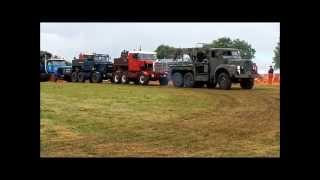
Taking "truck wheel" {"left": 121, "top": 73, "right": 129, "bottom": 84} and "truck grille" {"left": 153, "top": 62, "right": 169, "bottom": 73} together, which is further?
"truck wheel" {"left": 121, "top": 73, "right": 129, "bottom": 84}

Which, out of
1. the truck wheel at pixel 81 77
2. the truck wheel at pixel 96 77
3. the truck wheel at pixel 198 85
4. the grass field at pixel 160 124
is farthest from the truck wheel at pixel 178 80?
the truck wheel at pixel 81 77

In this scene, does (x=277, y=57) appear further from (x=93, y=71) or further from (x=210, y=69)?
(x=93, y=71)

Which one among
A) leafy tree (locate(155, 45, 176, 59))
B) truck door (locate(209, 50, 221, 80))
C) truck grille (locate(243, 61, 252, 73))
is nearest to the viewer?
leafy tree (locate(155, 45, 176, 59))

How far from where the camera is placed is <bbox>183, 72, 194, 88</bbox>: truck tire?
8.66 m

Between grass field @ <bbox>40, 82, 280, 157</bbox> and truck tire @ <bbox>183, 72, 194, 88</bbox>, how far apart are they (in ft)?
2.86

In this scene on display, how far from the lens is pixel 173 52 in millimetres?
7812

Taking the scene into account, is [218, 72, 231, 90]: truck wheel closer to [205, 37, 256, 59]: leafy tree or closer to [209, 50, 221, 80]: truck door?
[209, 50, 221, 80]: truck door

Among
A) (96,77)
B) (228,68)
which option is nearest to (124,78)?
(96,77)

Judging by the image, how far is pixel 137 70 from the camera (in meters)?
10.8

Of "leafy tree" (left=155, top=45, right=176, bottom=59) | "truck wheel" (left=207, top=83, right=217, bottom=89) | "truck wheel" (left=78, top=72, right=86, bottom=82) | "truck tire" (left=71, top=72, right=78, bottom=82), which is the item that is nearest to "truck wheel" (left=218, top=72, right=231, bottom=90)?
"truck wheel" (left=207, top=83, right=217, bottom=89)

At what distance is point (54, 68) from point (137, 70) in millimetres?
2799

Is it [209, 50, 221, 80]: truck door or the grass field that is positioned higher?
[209, 50, 221, 80]: truck door

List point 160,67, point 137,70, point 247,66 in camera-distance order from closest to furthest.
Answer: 1. point 247,66
2. point 160,67
3. point 137,70
